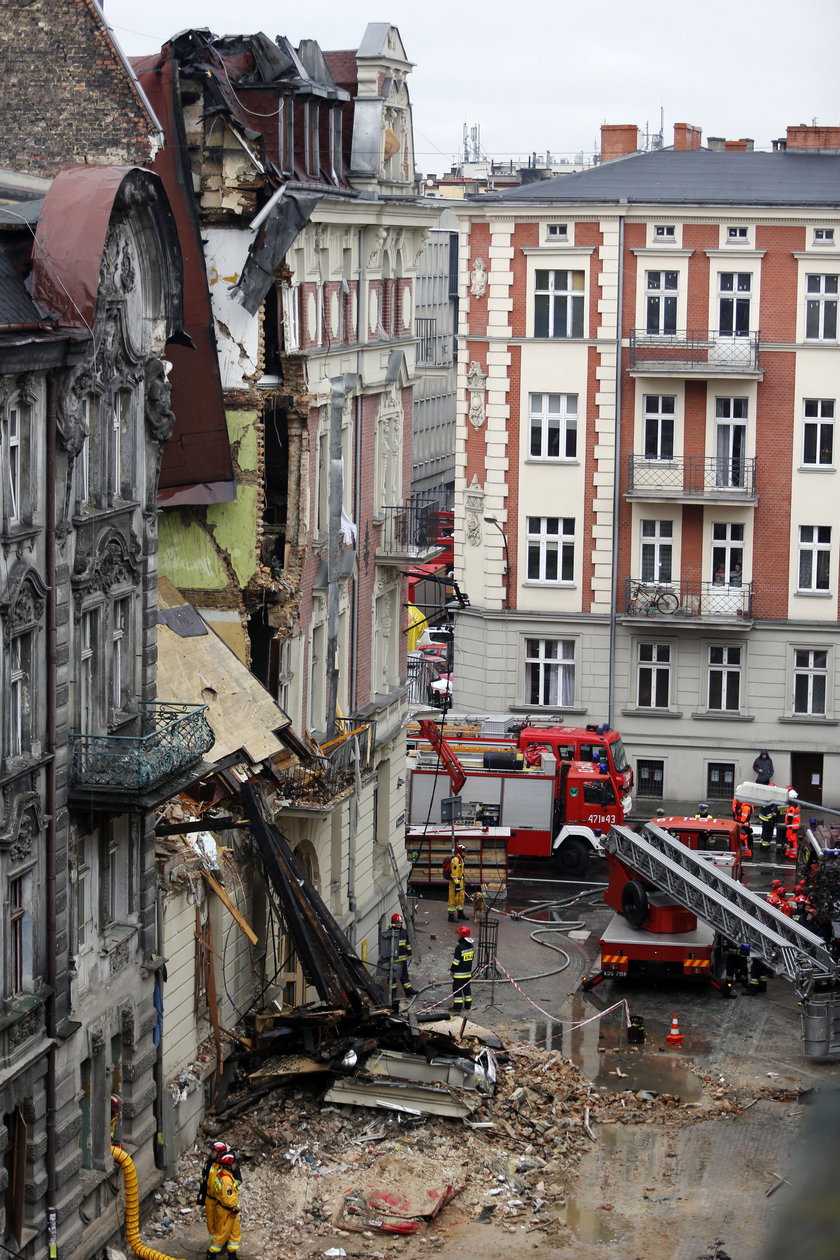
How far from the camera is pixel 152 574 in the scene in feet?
70.8

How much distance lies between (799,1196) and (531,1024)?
93.1ft

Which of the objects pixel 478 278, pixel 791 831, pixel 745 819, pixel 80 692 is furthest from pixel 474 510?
pixel 80 692

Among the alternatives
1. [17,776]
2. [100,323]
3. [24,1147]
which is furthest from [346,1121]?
[100,323]

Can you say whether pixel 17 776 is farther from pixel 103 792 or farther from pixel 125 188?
pixel 125 188

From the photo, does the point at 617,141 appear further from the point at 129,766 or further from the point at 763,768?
the point at 129,766

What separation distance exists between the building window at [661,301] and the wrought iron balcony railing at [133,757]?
29167 mm

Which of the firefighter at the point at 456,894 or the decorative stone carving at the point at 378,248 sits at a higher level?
the decorative stone carving at the point at 378,248

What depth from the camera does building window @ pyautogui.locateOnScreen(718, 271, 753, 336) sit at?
154 ft

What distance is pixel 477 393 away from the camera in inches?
1900

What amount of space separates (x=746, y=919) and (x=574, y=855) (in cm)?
1207

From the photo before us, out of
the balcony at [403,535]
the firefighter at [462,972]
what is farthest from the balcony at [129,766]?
the balcony at [403,535]

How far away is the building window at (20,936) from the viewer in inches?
691

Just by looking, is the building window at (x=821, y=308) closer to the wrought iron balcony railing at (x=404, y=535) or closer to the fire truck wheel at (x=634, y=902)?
the wrought iron balcony railing at (x=404, y=535)

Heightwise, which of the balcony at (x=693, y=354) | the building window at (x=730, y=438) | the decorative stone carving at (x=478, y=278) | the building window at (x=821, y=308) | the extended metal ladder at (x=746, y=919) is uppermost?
the decorative stone carving at (x=478, y=278)
